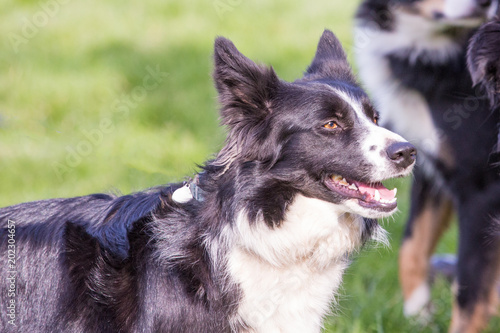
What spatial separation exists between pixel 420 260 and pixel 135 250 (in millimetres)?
2167

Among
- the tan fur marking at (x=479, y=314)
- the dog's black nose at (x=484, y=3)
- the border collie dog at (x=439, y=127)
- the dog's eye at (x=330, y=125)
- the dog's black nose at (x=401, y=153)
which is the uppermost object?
the dog's black nose at (x=484, y=3)

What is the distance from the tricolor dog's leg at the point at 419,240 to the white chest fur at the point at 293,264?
4.69 ft

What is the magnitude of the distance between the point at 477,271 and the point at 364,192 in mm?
1280

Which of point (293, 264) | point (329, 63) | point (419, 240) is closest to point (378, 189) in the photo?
point (293, 264)

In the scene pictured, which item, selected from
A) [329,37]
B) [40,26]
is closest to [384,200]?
[329,37]

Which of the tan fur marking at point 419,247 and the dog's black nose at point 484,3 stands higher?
the dog's black nose at point 484,3

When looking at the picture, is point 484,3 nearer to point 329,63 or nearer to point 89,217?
point 329,63

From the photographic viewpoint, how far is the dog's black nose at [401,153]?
8.13ft

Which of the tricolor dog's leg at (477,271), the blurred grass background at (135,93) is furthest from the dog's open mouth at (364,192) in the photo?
the blurred grass background at (135,93)

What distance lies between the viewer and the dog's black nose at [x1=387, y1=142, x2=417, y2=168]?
2479mm

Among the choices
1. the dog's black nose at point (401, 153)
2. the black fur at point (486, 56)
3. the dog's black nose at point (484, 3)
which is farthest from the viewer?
the dog's black nose at point (484, 3)

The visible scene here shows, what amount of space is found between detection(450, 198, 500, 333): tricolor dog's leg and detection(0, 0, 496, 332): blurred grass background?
0.37 meters

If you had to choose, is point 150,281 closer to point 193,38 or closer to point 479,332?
point 479,332

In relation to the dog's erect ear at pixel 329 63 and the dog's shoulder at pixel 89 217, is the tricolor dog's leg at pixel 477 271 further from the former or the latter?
the dog's shoulder at pixel 89 217
